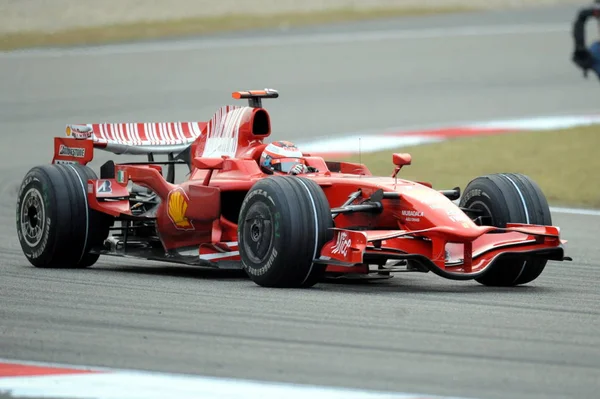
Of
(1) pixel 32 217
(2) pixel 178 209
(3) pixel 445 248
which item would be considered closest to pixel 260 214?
(3) pixel 445 248

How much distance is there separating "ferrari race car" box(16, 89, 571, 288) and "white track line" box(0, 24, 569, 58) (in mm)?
19455

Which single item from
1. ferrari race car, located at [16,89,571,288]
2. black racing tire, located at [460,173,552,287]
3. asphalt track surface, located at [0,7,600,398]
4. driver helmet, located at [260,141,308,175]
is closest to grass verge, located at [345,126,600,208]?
asphalt track surface, located at [0,7,600,398]

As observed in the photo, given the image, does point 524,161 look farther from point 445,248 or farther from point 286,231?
point 286,231

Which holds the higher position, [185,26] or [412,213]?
[185,26]

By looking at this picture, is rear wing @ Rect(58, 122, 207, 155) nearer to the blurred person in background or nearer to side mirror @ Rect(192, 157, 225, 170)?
side mirror @ Rect(192, 157, 225, 170)

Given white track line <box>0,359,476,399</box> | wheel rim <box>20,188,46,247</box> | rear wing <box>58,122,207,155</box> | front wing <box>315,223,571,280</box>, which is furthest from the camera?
rear wing <box>58,122,207,155</box>

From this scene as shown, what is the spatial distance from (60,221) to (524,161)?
404 inches

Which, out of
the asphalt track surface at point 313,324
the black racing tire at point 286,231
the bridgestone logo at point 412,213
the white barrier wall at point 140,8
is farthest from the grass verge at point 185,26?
the bridgestone logo at point 412,213

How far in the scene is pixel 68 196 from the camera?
38.4 feet

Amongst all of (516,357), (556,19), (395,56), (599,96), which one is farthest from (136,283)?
(556,19)

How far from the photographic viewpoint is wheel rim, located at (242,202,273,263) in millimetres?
9828

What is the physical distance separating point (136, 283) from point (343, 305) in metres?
2.21

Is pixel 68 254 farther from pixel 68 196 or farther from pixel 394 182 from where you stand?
pixel 394 182

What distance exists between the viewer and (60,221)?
460 inches
